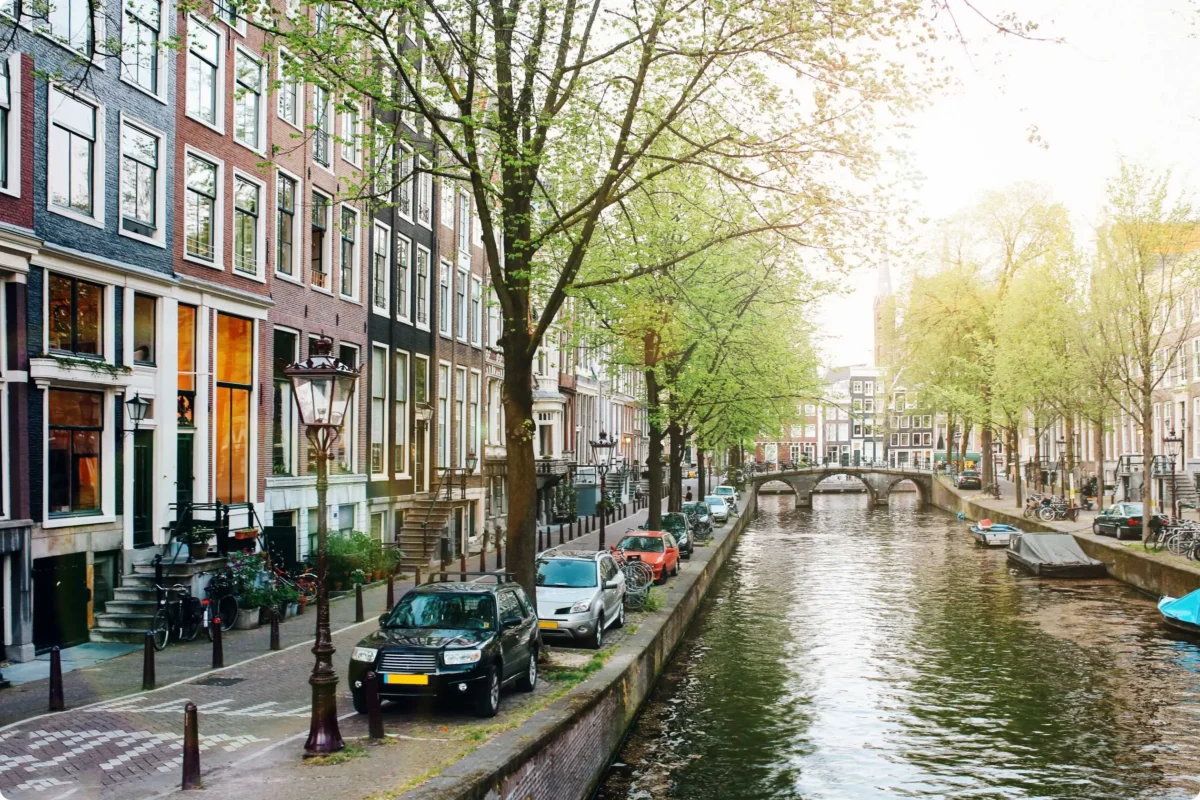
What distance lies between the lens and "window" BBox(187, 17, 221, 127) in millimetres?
22391

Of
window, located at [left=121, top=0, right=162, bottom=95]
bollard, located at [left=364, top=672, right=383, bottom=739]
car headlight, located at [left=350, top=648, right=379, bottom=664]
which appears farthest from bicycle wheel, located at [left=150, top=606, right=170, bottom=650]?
window, located at [left=121, top=0, right=162, bottom=95]

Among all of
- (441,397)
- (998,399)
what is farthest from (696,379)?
(998,399)

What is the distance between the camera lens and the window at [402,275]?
33.1 m

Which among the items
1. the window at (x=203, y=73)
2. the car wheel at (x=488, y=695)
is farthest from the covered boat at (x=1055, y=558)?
the window at (x=203, y=73)

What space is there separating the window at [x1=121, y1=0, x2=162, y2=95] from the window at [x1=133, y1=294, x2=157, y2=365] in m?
4.04

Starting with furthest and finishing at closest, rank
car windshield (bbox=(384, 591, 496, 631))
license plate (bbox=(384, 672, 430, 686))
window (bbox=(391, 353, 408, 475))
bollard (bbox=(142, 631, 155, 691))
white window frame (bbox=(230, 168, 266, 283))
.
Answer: window (bbox=(391, 353, 408, 475)) → white window frame (bbox=(230, 168, 266, 283)) → bollard (bbox=(142, 631, 155, 691)) → car windshield (bbox=(384, 591, 496, 631)) → license plate (bbox=(384, 672, 430, 686))

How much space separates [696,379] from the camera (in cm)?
3512

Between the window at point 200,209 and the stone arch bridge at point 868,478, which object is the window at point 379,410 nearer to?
the window at point 200,209

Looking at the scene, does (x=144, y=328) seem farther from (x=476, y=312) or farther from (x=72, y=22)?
(x=476, y=312)

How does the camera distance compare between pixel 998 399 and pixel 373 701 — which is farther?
pixel 998 399

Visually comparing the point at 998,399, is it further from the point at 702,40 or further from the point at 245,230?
the point at 702,40

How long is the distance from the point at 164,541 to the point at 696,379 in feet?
61.0

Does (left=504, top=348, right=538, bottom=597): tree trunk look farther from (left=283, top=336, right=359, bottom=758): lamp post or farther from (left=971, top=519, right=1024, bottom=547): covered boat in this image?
(left=971, top=519, right=1024, bottom=547): covered boat

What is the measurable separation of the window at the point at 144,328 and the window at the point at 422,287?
13855 mm
